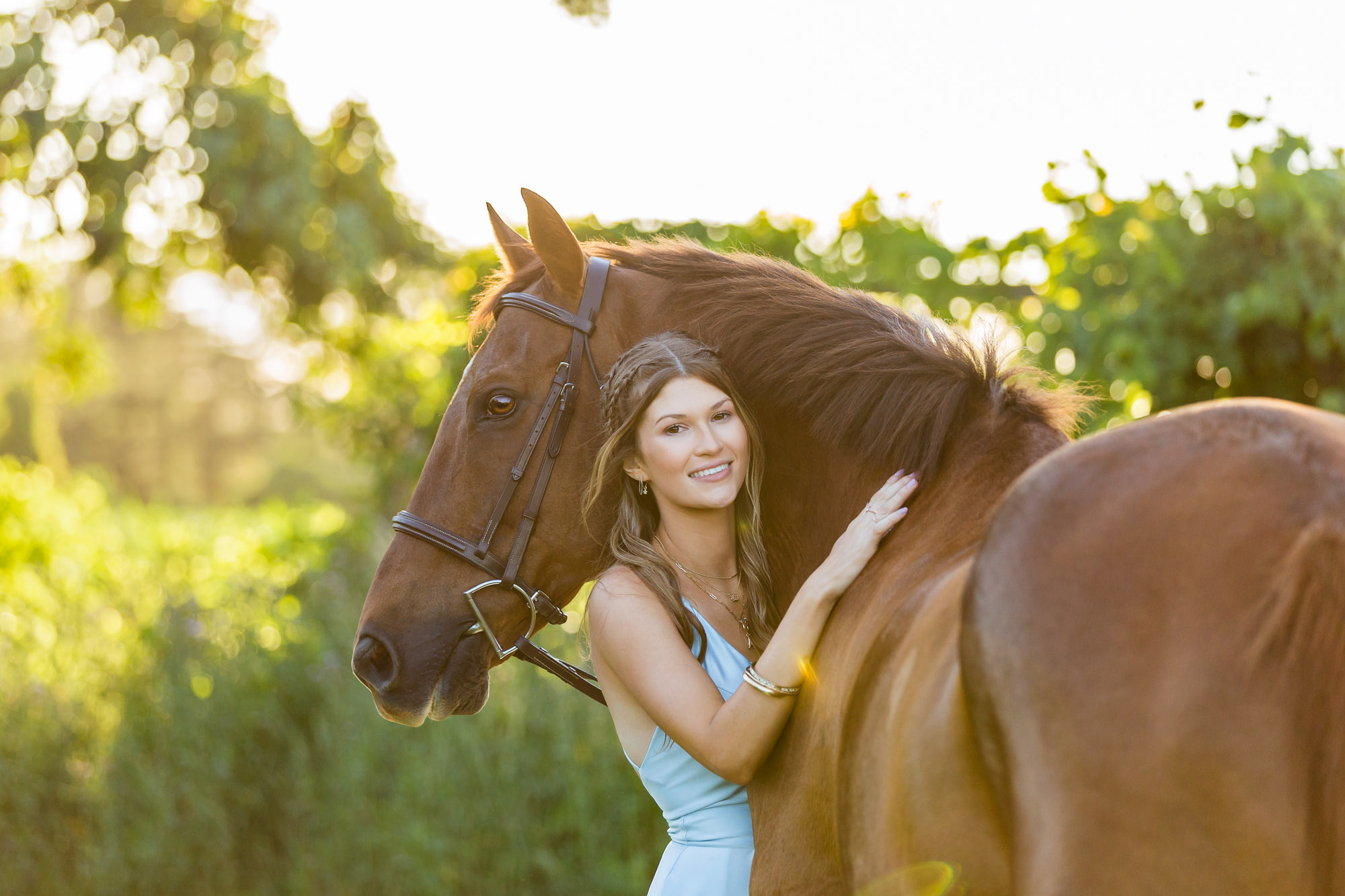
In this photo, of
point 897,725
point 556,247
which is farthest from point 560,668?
point 897,725

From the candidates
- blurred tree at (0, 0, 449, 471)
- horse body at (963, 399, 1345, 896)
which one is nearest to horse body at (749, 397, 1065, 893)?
horse body at (963, 399, 1345, 896)

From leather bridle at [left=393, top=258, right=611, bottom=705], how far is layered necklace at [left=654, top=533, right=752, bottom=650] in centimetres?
31

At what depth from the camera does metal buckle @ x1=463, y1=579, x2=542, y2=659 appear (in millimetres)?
2238

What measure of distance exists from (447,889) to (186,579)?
3.71 metres

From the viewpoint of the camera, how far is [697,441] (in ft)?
6.74

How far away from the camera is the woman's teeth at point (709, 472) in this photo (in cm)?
207

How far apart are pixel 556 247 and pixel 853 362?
2.49ft

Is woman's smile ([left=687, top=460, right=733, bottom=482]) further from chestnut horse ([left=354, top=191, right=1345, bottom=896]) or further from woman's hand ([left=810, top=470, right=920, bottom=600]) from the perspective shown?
woman's hand ([left=810, top=470, right=920, bottom=600])

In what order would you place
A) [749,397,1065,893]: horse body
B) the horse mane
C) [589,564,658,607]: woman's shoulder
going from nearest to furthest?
[749,397,1065,893]: horse body → the horse mane → [589,564,658,607]: woman's shoulder

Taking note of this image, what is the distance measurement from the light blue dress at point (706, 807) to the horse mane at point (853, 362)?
531mm

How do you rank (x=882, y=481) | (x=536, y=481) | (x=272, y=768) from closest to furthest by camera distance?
(x=882, y=481) → (x=536, y=481) → (x=272, y=768)

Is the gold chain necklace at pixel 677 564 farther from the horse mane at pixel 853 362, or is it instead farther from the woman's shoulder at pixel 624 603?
the horse mane at pixel 853 362

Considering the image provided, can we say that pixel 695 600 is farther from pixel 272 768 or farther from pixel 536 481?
pixel 272 768

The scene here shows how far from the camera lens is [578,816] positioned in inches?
167
